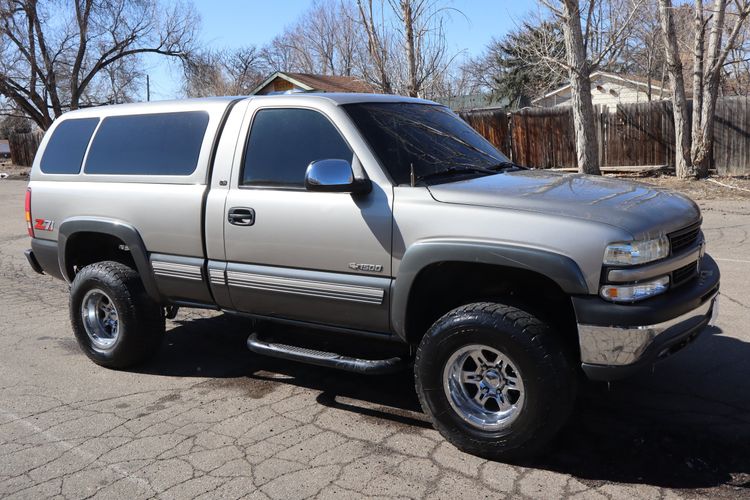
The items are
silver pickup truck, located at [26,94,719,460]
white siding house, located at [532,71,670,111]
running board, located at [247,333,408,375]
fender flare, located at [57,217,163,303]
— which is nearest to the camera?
silver pickup truck, located at [26,94,719,460]

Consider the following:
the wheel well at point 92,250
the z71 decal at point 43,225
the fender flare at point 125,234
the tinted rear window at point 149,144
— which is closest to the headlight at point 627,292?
the tinted rear window at point 149,144

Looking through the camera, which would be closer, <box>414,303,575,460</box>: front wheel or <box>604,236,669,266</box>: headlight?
<box>604,236,669,266</box>: headlight

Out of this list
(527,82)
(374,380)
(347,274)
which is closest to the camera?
(347,274)

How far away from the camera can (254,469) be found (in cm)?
379

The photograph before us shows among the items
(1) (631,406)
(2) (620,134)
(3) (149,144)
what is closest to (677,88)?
(2) (620,134)

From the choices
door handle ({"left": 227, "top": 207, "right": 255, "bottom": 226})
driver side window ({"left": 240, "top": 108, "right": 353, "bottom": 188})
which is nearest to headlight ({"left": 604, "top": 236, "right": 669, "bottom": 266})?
driver side window ({"left": 240, "top": 108, "right": 353, "bottom": 188})

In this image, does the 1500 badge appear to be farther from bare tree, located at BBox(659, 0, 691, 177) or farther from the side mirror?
Answer: bare tree, located at BBox(659, 0, 691, 177)

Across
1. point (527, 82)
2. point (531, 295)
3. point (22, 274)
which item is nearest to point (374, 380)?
point (531, 295)

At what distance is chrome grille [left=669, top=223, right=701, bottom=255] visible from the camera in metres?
3.69

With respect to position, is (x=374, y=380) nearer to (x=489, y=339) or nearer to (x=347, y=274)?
(x=347, y=274)

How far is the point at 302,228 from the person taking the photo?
4.28 meters

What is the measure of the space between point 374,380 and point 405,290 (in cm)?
139

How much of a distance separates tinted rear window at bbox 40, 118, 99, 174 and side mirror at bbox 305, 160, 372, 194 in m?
2.52

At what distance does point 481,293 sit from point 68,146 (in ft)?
12.1
